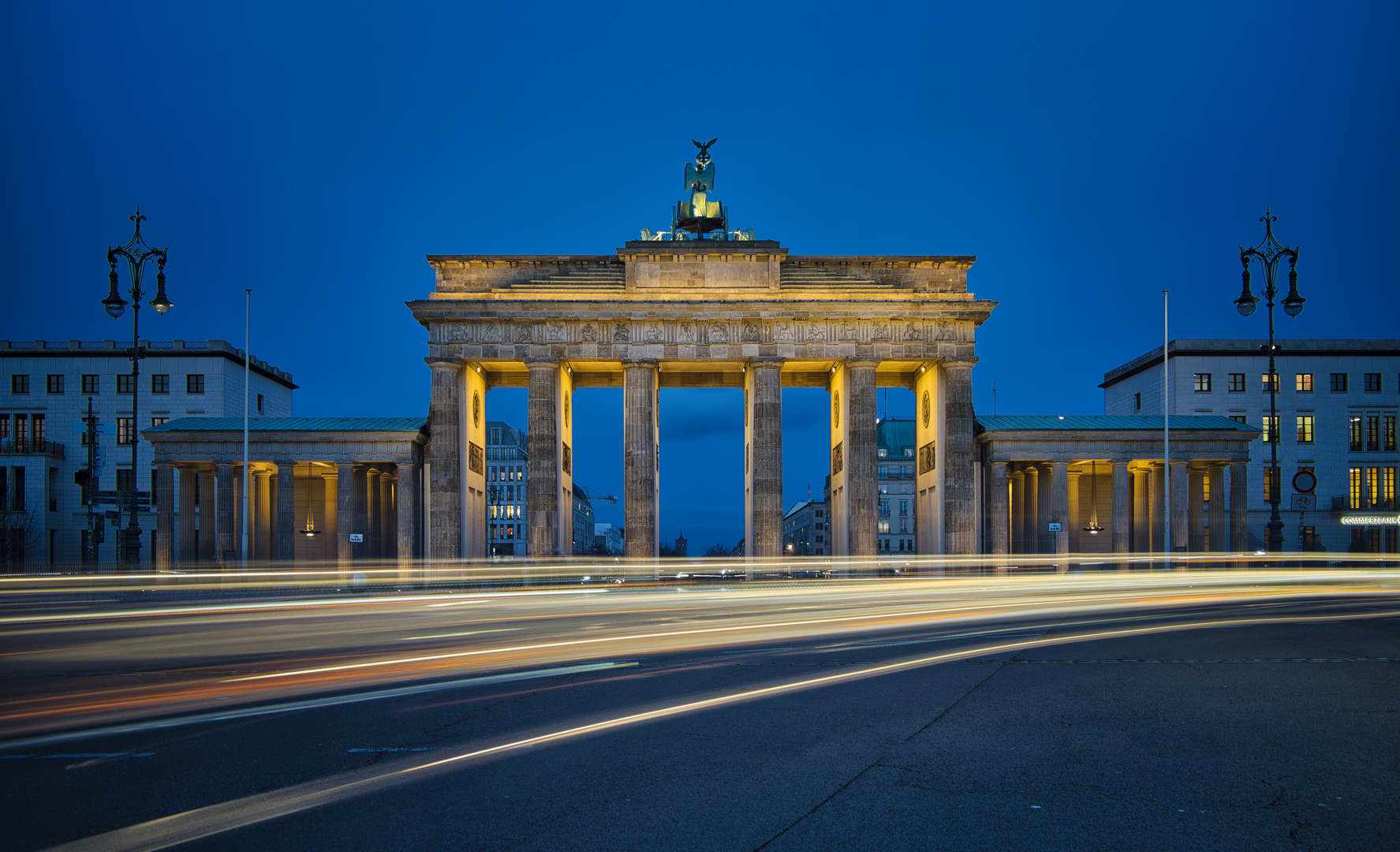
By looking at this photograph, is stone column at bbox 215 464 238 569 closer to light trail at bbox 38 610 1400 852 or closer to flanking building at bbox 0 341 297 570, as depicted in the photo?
flanking building at bbox 0 341 297 570

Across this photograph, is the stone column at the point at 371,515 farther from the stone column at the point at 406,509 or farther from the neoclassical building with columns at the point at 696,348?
the neoclassical building with columns at the point at 696,348

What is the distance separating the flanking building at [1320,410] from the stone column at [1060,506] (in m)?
18.7

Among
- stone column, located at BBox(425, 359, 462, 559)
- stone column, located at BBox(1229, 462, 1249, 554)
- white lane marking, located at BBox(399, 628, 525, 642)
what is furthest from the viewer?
stone column, located at BBox(1229, 462, 1249, 554)

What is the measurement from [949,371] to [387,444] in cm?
3128

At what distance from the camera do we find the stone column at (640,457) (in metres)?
46.5

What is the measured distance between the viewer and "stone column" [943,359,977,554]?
46500 mm

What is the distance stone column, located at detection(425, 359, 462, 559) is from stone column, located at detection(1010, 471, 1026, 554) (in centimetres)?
3362

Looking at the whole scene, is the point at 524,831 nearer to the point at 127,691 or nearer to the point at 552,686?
the point at 552,686

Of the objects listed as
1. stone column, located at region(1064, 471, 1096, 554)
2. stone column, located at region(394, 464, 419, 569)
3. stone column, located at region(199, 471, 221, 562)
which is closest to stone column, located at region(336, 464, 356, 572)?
stone column, located at region(394, 464, 419, 569)

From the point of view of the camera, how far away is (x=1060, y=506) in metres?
48.3

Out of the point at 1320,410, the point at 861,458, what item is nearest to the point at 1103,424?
the point at 861,458

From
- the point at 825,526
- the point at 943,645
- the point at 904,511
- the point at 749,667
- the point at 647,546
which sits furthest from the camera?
the point at 825,526

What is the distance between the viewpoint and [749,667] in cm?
1210

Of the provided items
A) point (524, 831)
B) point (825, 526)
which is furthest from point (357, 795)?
point (825, 526)
